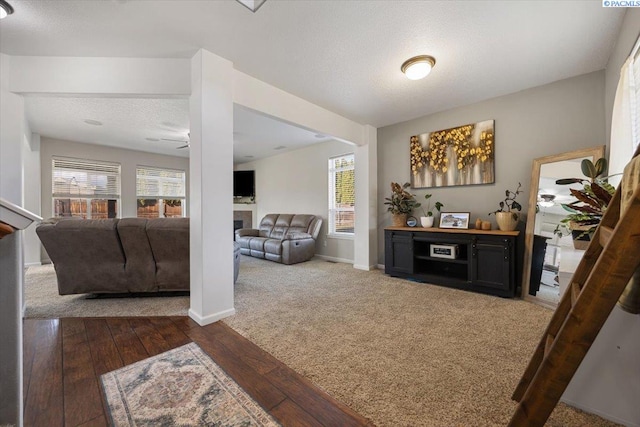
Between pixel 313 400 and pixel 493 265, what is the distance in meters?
2.78

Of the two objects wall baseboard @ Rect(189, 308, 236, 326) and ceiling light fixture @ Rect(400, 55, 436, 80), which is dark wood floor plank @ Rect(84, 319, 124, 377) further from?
ceiling light fixture @ Rect(400, 55, 436, 80)

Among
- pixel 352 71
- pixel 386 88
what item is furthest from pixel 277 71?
pixel 386 88

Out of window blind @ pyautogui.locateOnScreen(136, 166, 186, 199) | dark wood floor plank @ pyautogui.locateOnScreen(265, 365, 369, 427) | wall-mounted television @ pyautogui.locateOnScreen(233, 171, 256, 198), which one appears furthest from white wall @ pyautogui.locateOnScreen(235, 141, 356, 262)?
dark wood floor plank @ pyautogui.locateOnScreen(265, 365, 369, 427)

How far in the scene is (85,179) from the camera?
5.78m

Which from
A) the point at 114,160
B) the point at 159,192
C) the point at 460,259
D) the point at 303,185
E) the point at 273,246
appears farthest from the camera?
the point at 159,192

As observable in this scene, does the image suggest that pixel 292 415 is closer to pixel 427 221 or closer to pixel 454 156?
pixel 427 221

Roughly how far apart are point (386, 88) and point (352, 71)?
0.61 metres

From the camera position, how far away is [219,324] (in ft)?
7.81

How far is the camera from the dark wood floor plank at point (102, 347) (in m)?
1.75

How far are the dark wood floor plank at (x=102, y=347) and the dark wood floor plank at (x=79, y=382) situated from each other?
0.10ft

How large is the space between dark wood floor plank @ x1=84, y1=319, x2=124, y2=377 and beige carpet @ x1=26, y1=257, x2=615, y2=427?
50 cm

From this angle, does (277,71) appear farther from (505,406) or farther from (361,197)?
(505,406)

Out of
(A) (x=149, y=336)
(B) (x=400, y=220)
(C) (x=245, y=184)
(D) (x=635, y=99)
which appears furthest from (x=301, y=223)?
(D) (x=635, y=99)

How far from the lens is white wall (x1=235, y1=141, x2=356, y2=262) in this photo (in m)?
5.55
